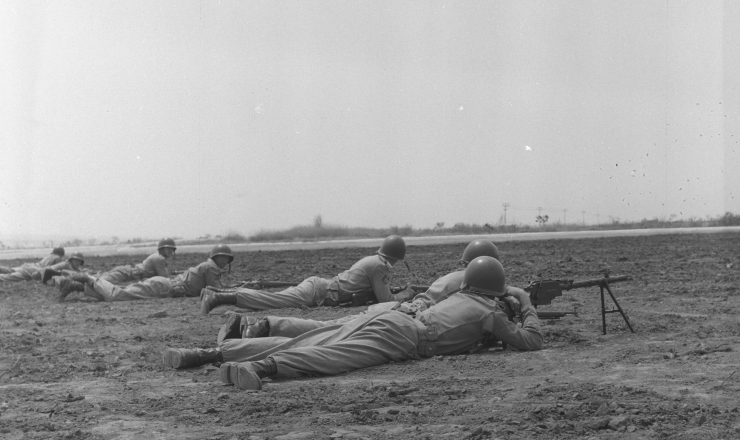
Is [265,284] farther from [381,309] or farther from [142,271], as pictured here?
[381,309]

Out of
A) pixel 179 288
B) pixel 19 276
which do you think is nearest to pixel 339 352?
pixel 179 288

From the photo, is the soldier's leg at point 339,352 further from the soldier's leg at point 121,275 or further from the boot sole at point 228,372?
the soldier's leg at point 121,275

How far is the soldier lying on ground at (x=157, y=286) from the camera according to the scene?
45.5 feet

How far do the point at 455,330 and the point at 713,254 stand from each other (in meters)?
12.7

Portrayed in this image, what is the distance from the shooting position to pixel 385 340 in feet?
22.7

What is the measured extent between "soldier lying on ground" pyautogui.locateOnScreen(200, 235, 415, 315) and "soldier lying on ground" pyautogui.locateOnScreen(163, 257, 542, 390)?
3.38m

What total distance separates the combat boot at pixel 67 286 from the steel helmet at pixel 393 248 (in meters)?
5.98

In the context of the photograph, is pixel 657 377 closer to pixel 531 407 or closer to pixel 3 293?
pixel 531 407

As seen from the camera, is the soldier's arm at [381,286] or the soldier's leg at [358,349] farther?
the soldier's arm at [381,286]

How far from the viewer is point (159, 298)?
14.2 metres

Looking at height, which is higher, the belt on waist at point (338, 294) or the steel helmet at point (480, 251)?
the steel helmet at point (480, 251)

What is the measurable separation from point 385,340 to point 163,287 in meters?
8.28

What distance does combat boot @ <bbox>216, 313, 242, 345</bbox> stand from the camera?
297 inches

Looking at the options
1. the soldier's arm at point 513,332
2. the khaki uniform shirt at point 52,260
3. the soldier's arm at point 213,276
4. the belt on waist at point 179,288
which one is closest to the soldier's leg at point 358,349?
the soldier's arm at point 513,332
